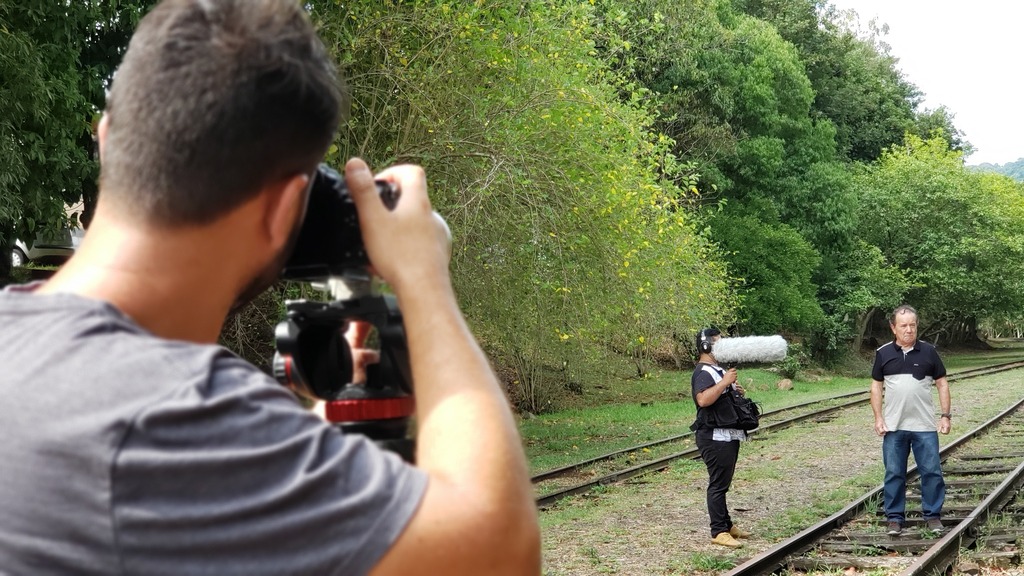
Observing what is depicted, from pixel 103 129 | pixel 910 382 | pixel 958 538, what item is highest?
pixel 103 129

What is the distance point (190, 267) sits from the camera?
124cm

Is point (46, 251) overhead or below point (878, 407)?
overhead

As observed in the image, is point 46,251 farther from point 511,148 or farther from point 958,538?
point 958,538

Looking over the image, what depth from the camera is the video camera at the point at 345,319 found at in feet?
4.66

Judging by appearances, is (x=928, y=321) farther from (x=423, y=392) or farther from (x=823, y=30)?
(x=423, y=392)

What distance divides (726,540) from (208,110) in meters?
9.84

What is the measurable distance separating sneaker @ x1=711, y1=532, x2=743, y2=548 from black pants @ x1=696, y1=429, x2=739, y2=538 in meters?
0.20

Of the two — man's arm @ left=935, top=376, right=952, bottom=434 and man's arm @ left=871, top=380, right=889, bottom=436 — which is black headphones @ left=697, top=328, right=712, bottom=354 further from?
man's arm @ left=935, top=376, right=952, bottom=434

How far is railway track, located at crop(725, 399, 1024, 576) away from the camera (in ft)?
30.4

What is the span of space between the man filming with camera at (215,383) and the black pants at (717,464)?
9100mm

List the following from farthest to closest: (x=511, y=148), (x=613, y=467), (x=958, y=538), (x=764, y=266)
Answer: (x=764, y=266) < (x=613, y=467) < (x=511, y=148) < (x=958, y=538)

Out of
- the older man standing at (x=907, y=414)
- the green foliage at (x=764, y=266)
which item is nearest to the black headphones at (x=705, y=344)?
the older man standing at (x=907, y=414)

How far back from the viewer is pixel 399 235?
140 cm

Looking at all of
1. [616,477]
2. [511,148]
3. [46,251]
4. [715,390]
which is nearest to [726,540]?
[715,390]
